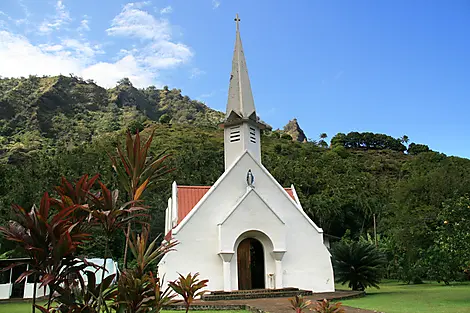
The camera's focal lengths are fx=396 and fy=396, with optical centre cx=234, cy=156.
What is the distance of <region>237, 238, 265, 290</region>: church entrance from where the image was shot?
1736 cm

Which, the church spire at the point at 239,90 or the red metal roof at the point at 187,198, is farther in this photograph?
the church spire at the point at 239,90

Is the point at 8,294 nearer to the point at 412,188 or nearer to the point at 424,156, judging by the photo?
the point at 412,188

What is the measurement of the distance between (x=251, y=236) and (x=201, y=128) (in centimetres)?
6398

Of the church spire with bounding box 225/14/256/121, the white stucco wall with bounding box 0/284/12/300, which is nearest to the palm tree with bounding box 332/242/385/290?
the church spire with bounding box 225/14/256/121

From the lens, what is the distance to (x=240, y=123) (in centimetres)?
1970

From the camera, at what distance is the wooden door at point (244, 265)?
17312mm

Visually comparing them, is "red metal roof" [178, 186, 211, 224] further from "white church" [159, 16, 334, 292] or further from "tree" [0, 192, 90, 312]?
"tree" [0, 192, 90, 312]

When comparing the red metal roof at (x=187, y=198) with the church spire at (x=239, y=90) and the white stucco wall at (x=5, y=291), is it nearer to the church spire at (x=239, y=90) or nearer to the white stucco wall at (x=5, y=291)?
the church spire at (x=239, y=90)

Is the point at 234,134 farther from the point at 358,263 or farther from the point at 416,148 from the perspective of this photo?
the point at 416,148

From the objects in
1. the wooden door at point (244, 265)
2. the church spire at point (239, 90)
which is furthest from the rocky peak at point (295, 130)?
the wooden door at point (244, 265)

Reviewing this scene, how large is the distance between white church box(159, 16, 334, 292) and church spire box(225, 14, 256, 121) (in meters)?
0.09

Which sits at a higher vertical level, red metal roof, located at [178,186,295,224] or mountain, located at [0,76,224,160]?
mountain, located at [0,76,224,160]

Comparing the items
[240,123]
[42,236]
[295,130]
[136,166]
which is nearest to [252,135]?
[240,123]

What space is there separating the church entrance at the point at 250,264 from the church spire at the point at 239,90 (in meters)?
6.22
